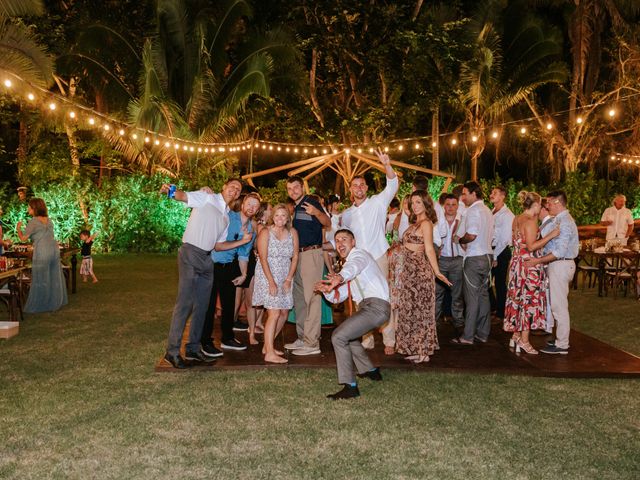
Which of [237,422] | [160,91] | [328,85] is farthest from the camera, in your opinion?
[328,85]

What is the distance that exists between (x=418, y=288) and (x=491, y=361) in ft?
3.69

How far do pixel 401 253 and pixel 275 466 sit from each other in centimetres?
343

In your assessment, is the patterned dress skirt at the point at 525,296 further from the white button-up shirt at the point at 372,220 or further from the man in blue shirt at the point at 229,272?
the man in blue shirt at the point at 229,272

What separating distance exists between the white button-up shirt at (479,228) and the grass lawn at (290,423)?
1.86m

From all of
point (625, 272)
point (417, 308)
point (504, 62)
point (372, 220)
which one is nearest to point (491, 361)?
point (417, 308)

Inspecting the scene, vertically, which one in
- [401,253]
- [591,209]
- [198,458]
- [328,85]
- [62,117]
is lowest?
[198,458]

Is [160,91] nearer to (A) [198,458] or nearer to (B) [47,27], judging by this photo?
(B) [47,27]

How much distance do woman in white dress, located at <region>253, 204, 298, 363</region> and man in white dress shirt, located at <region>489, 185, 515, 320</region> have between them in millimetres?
3313

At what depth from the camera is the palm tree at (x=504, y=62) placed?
2045 cm

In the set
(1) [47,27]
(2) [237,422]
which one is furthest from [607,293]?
(1) [47,27]

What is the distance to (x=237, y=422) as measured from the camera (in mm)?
5195

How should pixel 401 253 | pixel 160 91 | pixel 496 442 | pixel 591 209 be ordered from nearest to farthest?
pixel 496 442 → pixel 401 253 → pixel 160 91 → pixel 591 209

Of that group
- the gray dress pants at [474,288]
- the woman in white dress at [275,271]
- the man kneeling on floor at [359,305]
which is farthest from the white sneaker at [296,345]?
the gray dress pants at [474,288]

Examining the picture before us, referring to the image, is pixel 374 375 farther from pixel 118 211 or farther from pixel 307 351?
pixel 118 211
